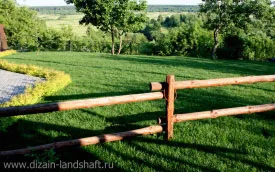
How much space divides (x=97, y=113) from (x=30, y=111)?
2.99 meters

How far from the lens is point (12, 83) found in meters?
12.0

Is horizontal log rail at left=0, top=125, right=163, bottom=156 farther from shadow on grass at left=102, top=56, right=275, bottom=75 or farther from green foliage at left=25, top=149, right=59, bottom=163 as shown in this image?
shadow on grass at left=102, top=56, right=275, bottom=75

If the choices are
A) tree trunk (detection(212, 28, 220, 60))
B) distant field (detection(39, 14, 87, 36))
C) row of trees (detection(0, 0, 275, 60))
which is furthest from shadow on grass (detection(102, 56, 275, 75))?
Answer: distant field (detection(39, 14, 87, 36))

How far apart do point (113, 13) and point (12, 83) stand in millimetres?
23256

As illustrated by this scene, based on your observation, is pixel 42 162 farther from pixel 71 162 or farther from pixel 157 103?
pixel 157 103

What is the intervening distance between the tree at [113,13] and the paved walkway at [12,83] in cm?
1963

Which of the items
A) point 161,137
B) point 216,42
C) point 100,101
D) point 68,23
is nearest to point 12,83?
point 100,101

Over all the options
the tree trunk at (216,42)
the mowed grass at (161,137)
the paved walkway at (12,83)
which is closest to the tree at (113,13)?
the tree trunk at (216,42)

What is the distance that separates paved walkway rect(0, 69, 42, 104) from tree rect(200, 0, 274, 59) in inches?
976

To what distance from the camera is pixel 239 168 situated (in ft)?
13.9

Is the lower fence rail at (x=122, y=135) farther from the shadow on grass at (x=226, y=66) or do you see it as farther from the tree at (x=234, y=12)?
the tree at (x=234, y=12)

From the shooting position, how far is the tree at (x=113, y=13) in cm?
3225

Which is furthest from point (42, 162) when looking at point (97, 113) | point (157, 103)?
point (157, 103)

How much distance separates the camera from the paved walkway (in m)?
9.95
